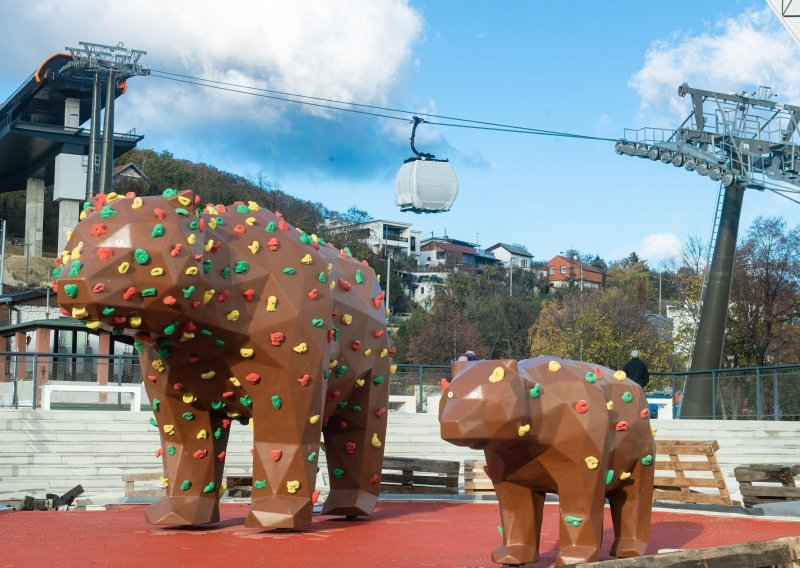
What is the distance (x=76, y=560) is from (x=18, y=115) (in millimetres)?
44984

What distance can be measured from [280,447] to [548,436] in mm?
2881

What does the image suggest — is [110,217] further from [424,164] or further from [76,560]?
[424,164]

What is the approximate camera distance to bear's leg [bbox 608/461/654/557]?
22.8 feet

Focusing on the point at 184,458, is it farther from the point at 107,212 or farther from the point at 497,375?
the point at 497,375

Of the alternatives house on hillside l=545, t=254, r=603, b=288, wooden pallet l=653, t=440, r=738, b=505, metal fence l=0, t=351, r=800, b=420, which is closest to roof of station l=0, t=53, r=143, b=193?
metal fence l=0, t=351, r=800, b=420

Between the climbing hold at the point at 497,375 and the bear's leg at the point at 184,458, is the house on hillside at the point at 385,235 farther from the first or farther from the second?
the climbing hold at the point at 497,375


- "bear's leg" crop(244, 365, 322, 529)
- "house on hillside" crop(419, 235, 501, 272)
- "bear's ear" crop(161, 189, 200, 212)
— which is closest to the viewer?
"bear's ear" crop(161, 189, 200, 212)

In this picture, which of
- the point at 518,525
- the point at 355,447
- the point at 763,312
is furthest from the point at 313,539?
the point at 763,312

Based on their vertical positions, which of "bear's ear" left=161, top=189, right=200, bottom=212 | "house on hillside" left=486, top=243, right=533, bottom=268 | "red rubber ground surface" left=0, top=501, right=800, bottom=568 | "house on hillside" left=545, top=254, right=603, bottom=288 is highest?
"house on hillside" left=486, top=243, right=533, bottom=268

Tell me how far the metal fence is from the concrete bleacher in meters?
2.32

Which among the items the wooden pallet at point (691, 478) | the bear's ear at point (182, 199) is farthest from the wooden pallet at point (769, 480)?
the bear's ear at point (182, 199)

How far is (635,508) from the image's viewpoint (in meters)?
6.98

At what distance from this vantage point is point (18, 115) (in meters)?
48.1

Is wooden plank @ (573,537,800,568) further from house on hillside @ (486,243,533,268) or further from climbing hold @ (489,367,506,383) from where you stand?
house on hillside @ (486,243,533,268)
